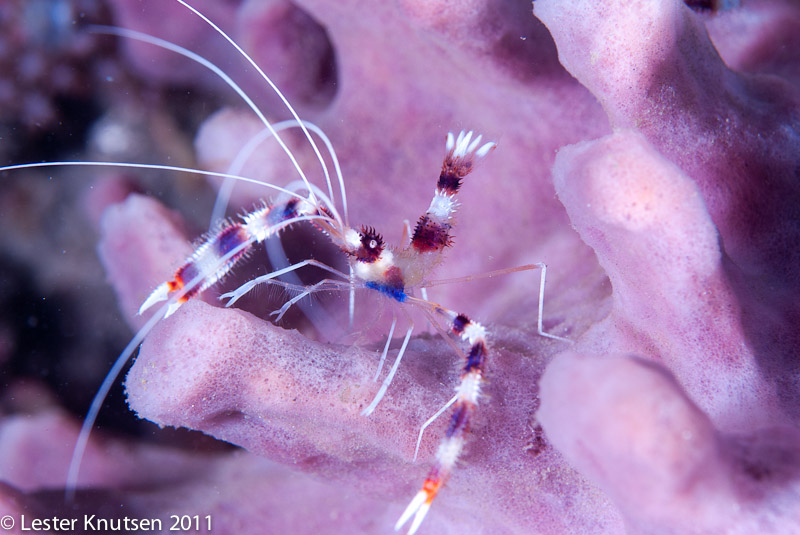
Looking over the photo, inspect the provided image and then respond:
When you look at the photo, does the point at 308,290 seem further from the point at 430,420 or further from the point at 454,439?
the point at 454,439

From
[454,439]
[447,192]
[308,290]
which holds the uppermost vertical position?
[447,192]

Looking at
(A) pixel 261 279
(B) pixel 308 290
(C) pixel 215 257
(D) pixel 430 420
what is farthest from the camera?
(B) pixel 308 290

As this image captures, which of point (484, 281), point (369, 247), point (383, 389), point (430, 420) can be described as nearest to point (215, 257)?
point (369, 247)

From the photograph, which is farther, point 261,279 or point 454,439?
point 261,279

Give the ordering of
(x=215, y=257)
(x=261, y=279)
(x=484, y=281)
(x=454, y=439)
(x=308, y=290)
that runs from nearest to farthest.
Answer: (x=454, y=439) → (x=215, y=257) → (x=261, y=279) → (x=308, y=290) → (x=484, y=281)

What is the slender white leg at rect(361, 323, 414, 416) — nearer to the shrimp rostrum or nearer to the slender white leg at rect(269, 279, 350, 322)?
the shrimp rostrum

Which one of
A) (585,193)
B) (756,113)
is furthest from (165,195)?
(756,113)

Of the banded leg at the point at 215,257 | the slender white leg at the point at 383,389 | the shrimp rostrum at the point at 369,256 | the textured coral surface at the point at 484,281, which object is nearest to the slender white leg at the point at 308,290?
the shrimp rostrum at the point at 369,256
